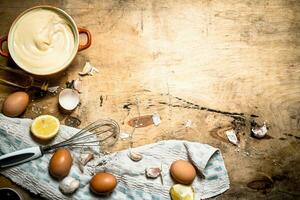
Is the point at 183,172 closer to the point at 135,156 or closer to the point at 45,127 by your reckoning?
the point at 135,156

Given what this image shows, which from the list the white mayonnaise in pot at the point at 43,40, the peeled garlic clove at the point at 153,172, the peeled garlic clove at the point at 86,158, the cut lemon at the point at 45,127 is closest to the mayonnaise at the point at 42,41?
the white mayonnaise in pot at the point at 43,40


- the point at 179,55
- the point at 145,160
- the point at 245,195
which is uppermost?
the point at 179,55

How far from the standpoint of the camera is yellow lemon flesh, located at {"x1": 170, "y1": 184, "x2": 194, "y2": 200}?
3.95 feet

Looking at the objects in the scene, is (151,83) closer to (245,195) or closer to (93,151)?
(93,151)

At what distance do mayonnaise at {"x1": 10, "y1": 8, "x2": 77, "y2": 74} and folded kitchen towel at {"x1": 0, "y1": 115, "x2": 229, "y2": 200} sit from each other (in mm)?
174

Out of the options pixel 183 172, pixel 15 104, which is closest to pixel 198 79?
pixel 183 172

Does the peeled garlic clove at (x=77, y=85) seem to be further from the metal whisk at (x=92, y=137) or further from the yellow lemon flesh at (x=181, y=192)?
the yellow lemon flesh at (x=181, y=192)

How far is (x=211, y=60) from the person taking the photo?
132 cm

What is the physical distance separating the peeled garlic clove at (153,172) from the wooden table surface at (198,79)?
82 millimetres

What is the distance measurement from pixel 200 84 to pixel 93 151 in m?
0.37

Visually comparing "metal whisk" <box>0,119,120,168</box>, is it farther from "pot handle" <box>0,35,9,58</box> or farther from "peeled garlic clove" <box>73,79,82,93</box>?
"pot handle" <box>0,35,9,58</box>

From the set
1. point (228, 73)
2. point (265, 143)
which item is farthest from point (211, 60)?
point (265, 143)

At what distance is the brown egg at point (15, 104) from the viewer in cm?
120

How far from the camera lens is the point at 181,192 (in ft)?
3.96
